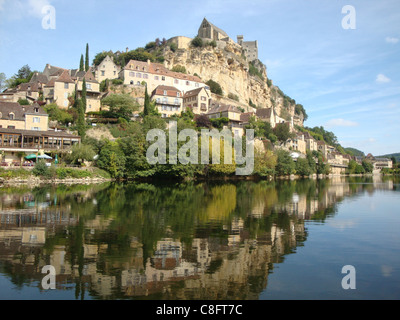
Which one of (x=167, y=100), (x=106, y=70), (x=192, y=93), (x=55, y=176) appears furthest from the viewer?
(x=192, y=93)

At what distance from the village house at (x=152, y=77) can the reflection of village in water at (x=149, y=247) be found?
52.0 meters

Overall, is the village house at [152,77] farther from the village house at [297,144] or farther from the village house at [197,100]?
the village house at [297,144]

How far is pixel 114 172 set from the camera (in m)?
46.9

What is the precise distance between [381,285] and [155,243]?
7.86m

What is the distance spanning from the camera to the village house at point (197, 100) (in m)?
72.1

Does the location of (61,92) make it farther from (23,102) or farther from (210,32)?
(210,32)

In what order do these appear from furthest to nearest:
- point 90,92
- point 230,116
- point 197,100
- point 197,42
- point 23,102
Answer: point 197,42 < point 197,100 < point 230,116 < point 90,92 < point 23,102

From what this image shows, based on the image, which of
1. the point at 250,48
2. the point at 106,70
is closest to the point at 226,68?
the point at 106,70

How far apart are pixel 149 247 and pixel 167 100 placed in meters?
57.9

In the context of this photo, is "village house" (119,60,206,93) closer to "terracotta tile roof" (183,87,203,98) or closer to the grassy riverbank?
"terracotta tile roof" (183,87,203,98)

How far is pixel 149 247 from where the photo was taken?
12273 millimetres

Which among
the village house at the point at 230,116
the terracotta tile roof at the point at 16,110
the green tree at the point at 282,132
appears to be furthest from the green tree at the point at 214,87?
the terracotta tile roof at the point at 16,110

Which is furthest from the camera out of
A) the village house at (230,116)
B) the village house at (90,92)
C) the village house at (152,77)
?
A: the village house at (152,77)

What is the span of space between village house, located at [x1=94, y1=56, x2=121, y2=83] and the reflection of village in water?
5362cm
